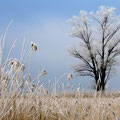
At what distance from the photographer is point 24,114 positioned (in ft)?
12.1

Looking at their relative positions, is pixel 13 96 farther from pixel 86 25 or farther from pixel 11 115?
pixel 86 25

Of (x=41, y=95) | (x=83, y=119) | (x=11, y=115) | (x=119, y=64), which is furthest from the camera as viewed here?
(x=119, y=64)

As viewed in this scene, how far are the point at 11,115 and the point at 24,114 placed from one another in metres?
0.22

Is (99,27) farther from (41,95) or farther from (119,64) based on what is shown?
(41,95)

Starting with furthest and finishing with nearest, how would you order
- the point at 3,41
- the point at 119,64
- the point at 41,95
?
the point at 119,64 < the point at 41,95 < the point at 3,41

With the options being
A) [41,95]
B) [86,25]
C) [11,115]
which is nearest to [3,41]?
[11,115]

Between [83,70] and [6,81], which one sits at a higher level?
[83,70]

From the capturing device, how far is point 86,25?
89.0ft

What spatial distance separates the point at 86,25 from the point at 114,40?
10.9 ft

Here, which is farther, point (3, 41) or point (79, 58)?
point (79, 58)

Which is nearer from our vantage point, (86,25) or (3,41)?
(3,41)

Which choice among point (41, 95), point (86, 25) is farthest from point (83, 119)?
point (86, 25)

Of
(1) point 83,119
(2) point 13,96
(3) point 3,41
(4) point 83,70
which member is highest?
(4) point 83,70

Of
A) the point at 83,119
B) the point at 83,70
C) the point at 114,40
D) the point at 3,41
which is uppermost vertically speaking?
the point at 114,40
